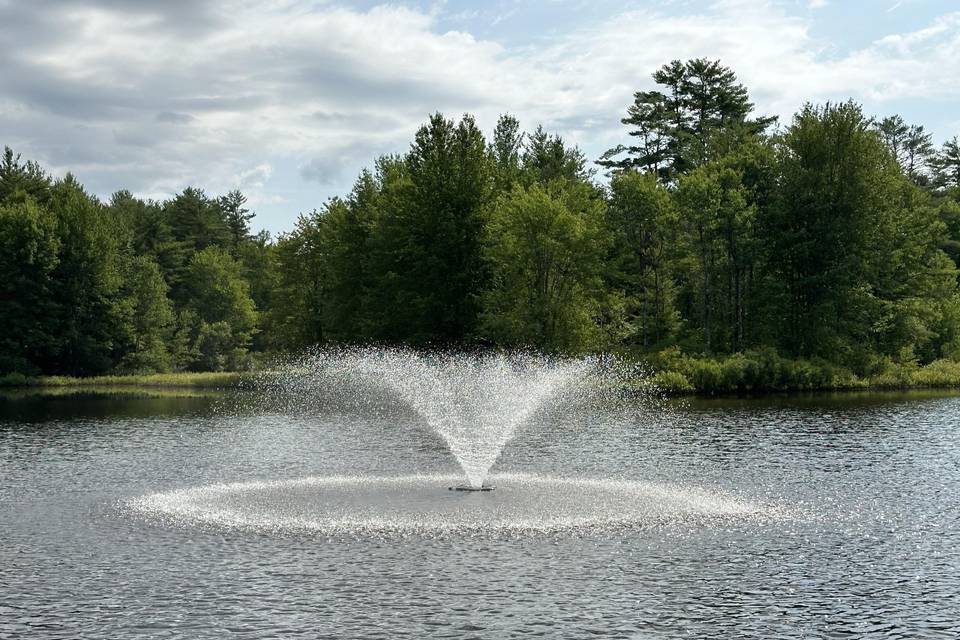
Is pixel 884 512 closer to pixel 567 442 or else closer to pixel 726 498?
pixel 726 498

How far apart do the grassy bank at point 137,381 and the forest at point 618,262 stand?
141 cm

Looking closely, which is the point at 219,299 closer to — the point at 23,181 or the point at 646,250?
the point at 23,181

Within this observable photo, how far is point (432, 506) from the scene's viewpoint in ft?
94.0

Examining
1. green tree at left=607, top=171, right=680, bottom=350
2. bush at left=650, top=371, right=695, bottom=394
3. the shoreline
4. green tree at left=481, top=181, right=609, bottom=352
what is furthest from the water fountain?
green tree at left=607, top=171, right=680, bottom=350

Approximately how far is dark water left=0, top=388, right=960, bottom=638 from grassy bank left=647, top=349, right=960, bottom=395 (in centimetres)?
2795

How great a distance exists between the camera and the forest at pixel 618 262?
7831 centimetres

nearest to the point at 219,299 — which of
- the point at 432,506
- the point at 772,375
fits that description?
the point at 772,375

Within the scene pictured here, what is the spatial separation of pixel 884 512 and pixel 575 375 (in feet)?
166

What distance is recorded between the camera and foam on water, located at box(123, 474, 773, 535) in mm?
26156

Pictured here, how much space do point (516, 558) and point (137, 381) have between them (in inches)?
3242

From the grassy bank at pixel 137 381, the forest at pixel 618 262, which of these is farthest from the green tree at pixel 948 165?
the grassy bank at pixel 137 381

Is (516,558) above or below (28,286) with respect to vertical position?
below

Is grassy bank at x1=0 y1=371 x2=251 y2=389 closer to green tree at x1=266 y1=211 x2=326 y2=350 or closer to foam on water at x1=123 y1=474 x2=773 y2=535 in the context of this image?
green tree at x1=266 y1=211 x2=326 y2=350

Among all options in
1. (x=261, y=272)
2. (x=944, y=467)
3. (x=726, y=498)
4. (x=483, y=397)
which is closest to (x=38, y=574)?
(x=726, y=498)
